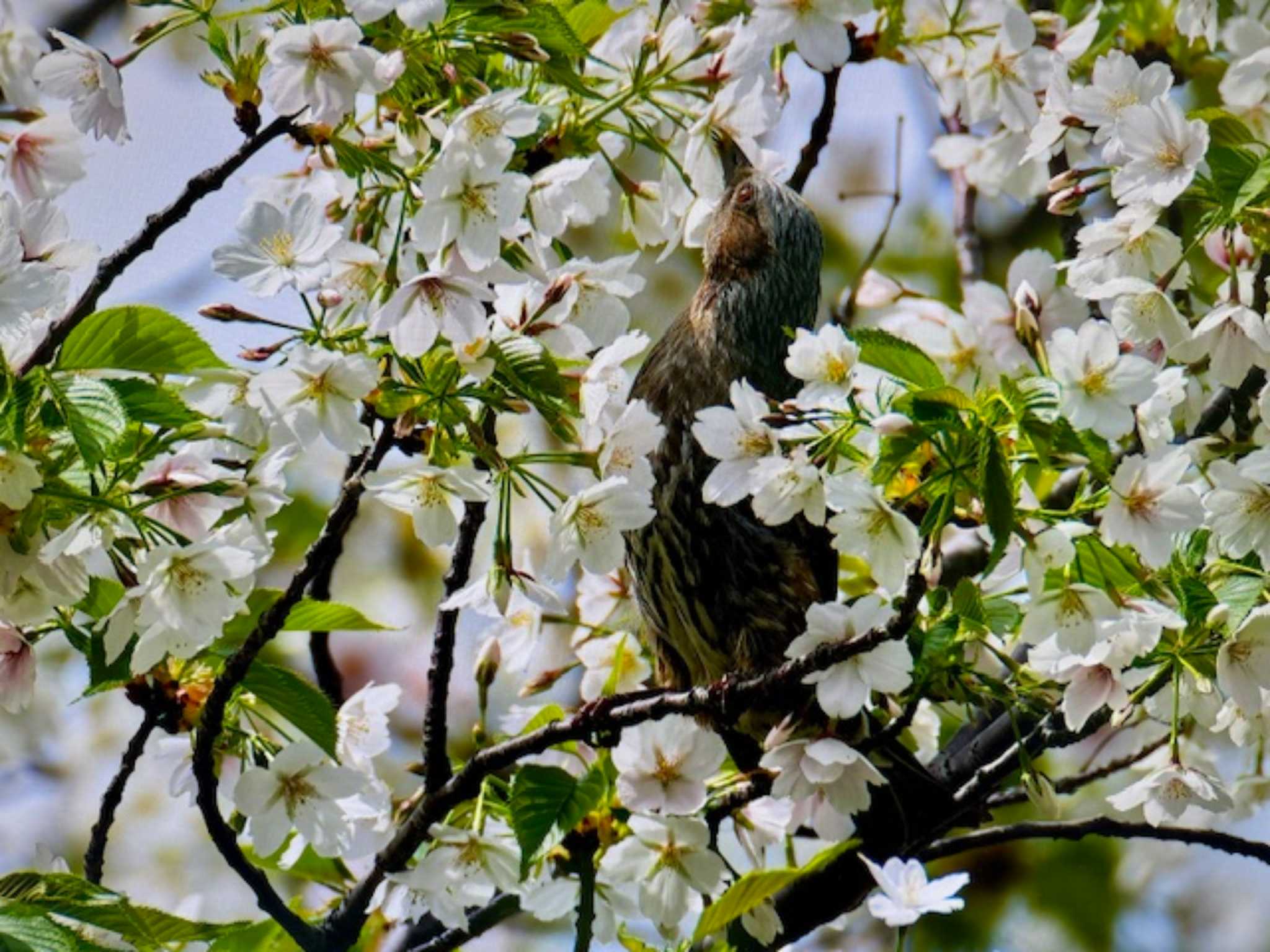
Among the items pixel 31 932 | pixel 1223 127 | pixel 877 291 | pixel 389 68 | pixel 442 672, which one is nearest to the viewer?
pixel 31 932

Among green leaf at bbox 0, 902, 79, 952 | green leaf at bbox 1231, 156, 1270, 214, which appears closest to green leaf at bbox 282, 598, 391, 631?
green leaf at bbox 0, 902, 79, 952

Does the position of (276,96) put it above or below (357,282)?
above

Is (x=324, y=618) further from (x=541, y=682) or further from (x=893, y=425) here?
(x=893, y=425)

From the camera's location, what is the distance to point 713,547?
335cm

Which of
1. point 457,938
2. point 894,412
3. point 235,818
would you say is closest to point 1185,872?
point 457,938

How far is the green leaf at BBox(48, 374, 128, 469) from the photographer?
5.96 feet

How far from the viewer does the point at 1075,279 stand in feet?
7.91

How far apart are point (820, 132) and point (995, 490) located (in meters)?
1.37

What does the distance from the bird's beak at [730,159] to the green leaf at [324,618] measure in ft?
2.78

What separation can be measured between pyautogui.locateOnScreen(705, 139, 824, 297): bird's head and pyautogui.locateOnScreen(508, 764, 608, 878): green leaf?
1.57m

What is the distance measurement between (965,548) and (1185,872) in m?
2.19

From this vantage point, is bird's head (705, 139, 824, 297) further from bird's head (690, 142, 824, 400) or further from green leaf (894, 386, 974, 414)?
green leaf (894, 386, 974, 414)

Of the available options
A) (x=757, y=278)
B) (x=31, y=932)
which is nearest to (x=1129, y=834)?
(x=757, y=278)

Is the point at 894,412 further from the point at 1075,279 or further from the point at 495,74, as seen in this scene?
the point at 495,74
